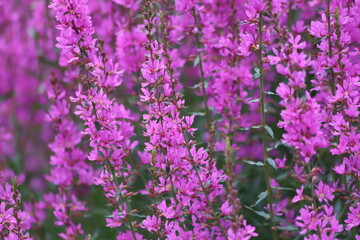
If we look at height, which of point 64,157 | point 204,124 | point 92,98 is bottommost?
point 64,157

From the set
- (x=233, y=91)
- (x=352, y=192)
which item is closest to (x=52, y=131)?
(x=233, y=91)

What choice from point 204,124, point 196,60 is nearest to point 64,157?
point 204,124

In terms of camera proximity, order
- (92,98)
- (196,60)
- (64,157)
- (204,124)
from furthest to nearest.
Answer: (204,124), (64,157), (196,60), (92,98)

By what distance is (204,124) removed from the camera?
3.40 metres

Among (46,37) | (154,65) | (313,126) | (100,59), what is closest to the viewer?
(313,126)

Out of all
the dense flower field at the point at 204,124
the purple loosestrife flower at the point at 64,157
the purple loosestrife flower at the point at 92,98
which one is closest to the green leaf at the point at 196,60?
the dense flower field at the point at 204,124

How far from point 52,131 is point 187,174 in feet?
8.93

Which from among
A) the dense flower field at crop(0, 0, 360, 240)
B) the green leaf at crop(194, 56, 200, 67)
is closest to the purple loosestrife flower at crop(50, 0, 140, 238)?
the dense flower field at crop(0, 0, 360, 240)

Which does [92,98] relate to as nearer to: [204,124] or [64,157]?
[64,157]

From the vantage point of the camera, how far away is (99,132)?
8.11ft

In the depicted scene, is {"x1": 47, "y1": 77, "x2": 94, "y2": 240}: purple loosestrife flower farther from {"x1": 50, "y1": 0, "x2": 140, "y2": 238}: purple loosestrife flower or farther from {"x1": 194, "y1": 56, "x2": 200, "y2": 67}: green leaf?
{"x1": 194, "y1": 56, "x2": 200, "y2": 67}: green leaf

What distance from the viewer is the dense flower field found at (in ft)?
7.87

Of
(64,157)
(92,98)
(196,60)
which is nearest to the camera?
(92,98)

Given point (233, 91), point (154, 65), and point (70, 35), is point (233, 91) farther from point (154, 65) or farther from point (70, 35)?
point (70, 35)
